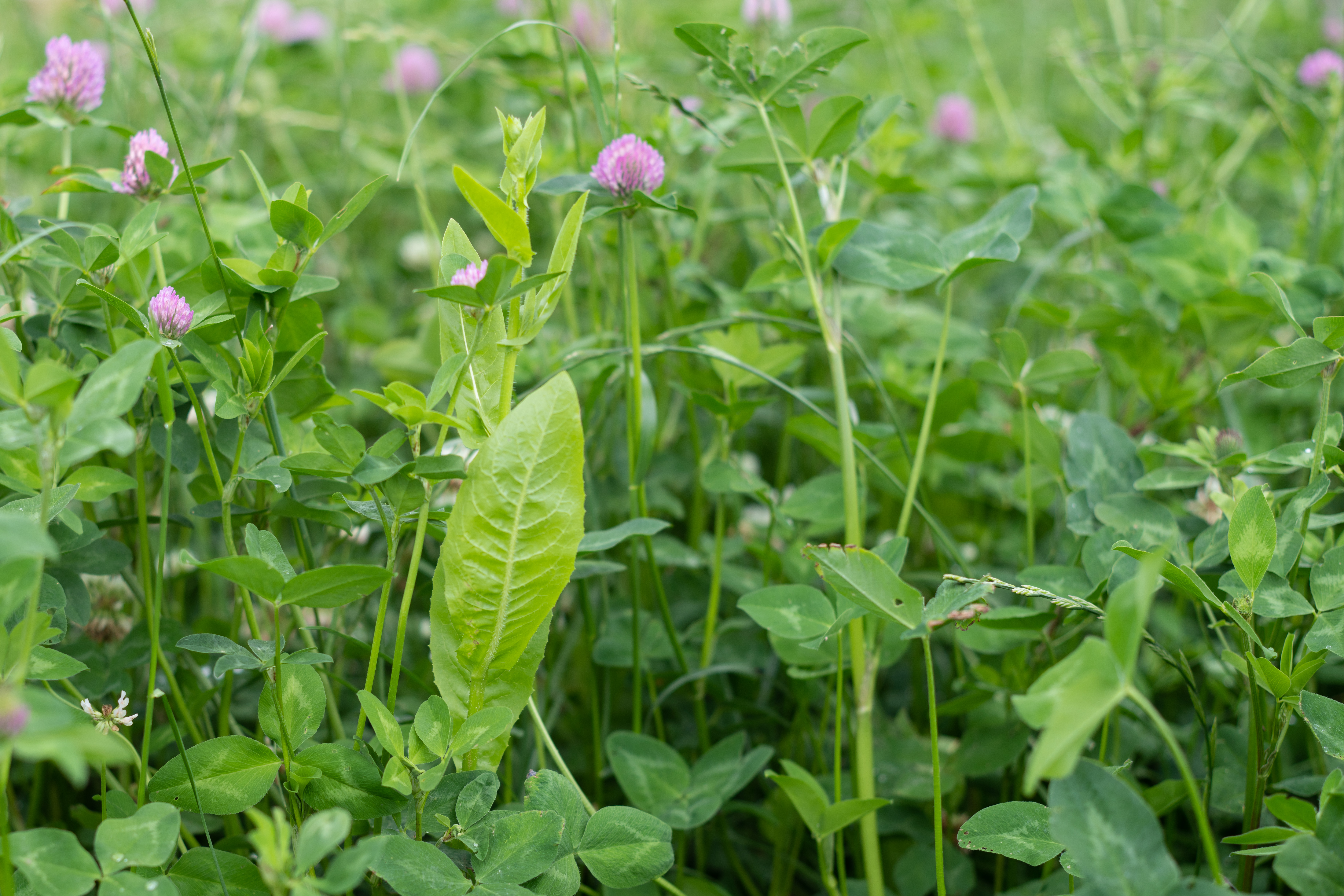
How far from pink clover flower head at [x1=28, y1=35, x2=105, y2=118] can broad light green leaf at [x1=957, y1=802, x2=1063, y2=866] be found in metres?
0.91

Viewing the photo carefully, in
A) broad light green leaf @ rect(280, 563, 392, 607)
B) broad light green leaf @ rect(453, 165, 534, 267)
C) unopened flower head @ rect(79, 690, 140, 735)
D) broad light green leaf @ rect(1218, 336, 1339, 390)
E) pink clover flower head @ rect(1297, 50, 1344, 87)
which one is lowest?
unopened flower head @ rect(79, 690, 140, 735)

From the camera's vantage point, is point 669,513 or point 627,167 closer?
point 627,167

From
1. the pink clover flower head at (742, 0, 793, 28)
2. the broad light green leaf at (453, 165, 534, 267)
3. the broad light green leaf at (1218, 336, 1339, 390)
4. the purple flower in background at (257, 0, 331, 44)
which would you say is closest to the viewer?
the broad light green leaf at (453, 165, 534, 267)

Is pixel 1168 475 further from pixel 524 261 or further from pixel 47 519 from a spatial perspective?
pixel 47 519

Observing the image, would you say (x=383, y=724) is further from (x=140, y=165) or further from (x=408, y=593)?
(x=140, y=165)

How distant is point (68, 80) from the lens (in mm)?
833

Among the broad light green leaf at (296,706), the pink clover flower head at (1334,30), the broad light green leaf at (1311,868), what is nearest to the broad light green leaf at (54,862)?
the broad light green leaf at (296,706)

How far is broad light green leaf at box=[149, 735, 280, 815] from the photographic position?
0.63 m

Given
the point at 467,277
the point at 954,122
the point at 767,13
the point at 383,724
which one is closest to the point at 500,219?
the point at 467,277

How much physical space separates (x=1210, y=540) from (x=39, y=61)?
6.71 ft

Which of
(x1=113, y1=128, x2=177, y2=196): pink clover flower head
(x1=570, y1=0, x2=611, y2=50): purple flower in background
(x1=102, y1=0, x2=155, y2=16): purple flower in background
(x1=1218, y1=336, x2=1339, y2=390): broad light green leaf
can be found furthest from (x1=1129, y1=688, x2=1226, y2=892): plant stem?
(x1=102, y1=0, x2=155, y2=16): purple flower in background

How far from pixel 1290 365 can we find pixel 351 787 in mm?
741

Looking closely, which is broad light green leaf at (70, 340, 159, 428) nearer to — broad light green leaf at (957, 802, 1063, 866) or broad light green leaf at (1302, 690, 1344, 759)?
broad light green leaf at (957, 802, 1063, 866)

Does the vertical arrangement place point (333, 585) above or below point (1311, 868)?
above
